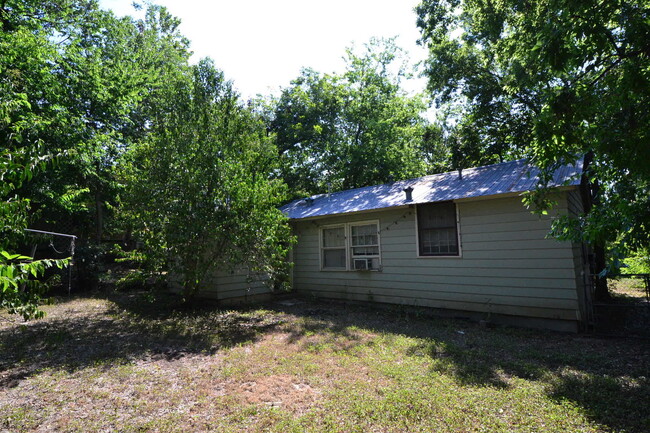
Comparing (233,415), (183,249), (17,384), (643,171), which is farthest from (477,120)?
(17,384)

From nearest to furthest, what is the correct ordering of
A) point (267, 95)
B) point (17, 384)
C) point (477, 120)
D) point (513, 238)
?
point (17, 384) < point (513, 238) < point (477, 120) < point (267, 95)

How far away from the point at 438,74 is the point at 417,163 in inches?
274

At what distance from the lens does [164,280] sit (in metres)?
7.51

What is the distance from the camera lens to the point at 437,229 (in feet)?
26.7

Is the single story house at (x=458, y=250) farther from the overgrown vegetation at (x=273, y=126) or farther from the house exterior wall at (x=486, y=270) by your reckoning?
the overgrown vegetation at (x=273, y=126)

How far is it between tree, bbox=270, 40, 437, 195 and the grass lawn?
12.0m

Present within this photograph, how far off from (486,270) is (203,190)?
20.8 ft

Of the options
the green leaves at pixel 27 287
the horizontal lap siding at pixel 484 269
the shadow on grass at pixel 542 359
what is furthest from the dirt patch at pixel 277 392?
the horizontal lap siding at pixel 484 269

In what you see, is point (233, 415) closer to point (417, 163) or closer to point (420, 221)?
point (420, 221)

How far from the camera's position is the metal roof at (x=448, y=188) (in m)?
7.02

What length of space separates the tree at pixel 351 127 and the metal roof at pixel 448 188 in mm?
6673

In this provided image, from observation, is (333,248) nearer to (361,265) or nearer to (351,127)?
(361,265)

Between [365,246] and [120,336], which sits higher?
[365,246]

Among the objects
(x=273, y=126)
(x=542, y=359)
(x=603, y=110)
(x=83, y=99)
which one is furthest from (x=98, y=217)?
(x=603, y=110)
